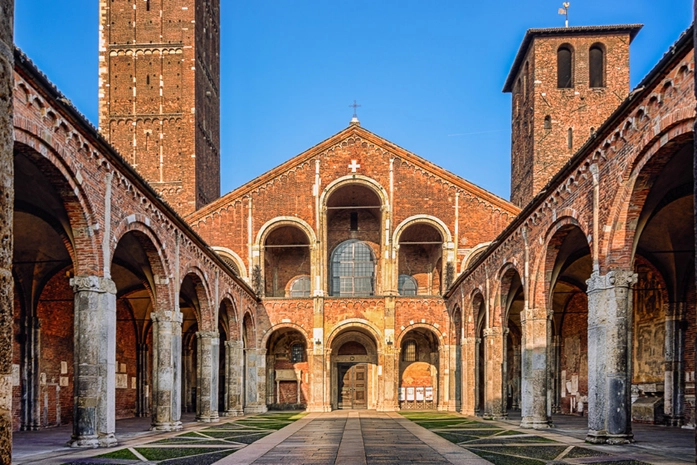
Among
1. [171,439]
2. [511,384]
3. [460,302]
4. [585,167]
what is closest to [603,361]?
[585,167]

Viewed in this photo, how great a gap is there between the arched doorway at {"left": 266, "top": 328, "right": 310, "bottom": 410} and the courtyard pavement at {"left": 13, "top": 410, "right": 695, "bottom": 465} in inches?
579

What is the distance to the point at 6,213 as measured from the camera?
292 cm

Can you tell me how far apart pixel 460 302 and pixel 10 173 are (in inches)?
1078

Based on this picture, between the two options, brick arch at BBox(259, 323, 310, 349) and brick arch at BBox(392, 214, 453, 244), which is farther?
brick arch at BBox(392, 214, 453, 244)

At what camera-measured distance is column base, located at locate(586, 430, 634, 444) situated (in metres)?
13.0

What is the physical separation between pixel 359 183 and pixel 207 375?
13.4 metres

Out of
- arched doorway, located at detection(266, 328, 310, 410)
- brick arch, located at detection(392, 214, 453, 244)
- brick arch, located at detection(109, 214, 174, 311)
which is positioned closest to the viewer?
brick arch, located at detection(109, 214, 174, 311)

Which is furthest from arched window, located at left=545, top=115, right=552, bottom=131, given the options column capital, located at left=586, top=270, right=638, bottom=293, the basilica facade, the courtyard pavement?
column capital, located at left=586, top=270, right=638, bottom=293

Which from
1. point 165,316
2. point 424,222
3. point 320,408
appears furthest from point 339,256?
point 165,316

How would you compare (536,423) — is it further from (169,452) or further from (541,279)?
(169,452)

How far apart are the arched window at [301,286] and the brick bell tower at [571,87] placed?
12512 mm

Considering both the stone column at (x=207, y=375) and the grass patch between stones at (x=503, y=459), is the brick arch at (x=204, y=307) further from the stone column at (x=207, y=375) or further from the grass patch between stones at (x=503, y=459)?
the grass patch between stones at (x=503, y=459)

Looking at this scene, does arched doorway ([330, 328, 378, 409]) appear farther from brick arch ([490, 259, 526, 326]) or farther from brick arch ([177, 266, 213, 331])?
brick arch ([490, 259, 526, 326])

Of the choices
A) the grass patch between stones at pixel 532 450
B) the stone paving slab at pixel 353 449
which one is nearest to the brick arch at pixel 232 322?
the stone paving slab at pixel 353 449
